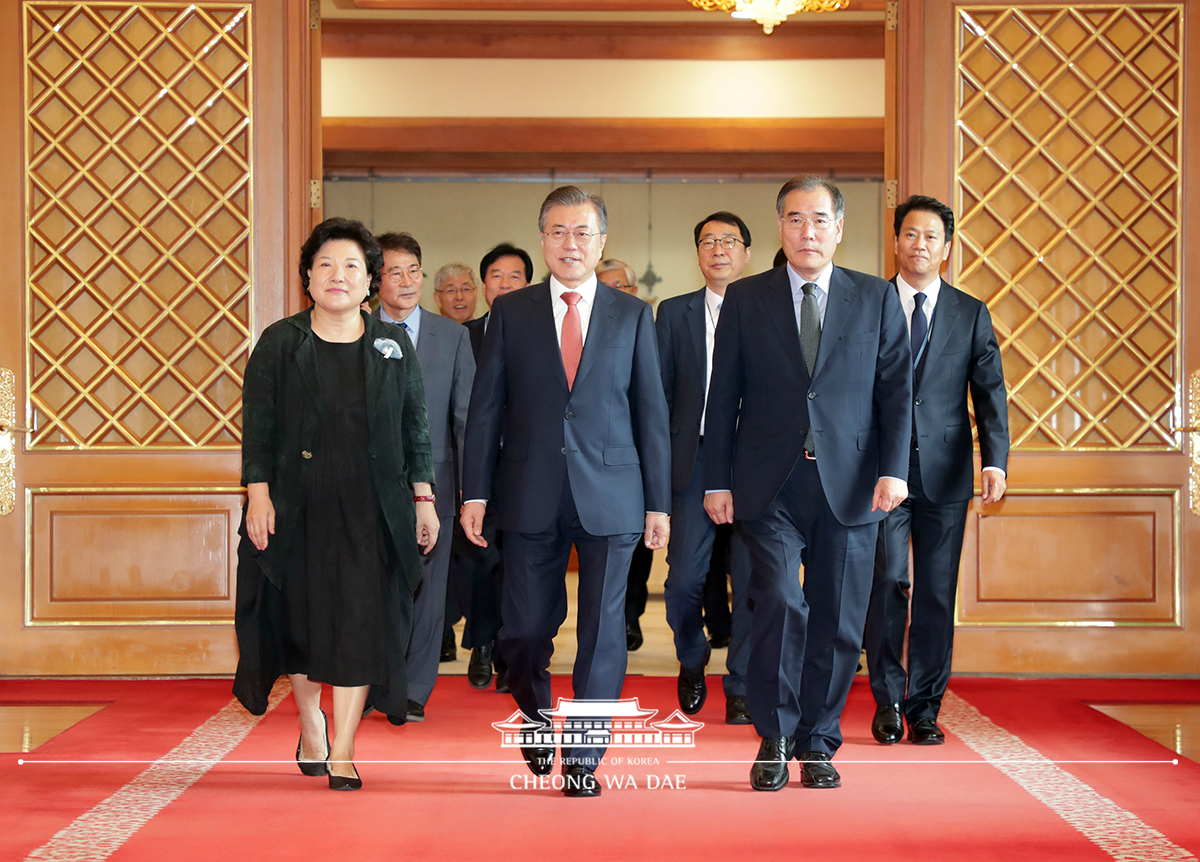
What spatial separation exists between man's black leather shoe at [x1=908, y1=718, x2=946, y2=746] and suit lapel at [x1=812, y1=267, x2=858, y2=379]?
1.15 m

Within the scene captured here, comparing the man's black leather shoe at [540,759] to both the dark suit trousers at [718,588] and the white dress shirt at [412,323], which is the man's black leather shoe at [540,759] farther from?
the dark suit trousers at [718,588]

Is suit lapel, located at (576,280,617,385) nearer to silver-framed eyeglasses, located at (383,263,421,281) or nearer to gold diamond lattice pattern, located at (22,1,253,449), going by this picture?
silver-framed eyeglasses, located at (383,263,421,281)

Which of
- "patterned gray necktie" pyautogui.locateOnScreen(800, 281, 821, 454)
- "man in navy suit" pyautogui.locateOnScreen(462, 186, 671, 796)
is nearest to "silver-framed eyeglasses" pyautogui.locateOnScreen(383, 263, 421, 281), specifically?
"man in navy suit" pyautogui.locateOnScreen(462, 186, 671, 796)

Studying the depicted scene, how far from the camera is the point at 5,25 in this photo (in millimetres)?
4227

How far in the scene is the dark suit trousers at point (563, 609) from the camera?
8.91 feet

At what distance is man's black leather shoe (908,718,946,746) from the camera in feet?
10.7

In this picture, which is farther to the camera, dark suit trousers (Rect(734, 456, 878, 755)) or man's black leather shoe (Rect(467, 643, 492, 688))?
man's black leather shoe (Rect(467, 643, 492, 688))

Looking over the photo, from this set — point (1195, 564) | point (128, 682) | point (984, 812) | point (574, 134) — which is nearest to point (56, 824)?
point (128, 682)

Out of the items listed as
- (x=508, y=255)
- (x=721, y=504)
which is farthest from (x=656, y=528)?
(x=508, y=255)

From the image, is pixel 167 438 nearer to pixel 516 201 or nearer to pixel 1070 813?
pixel 1070 813

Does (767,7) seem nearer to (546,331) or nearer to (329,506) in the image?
(546,331)

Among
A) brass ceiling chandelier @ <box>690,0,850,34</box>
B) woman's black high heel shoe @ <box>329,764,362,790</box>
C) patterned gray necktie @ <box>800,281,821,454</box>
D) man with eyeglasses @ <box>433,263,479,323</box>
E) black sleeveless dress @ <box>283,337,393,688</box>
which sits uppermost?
brass ceiling chandelier @ <box>690,0,850,34</box>

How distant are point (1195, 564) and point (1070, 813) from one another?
81.5 inches

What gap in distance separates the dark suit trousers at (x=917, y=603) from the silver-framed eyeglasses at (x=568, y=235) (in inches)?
47.2
